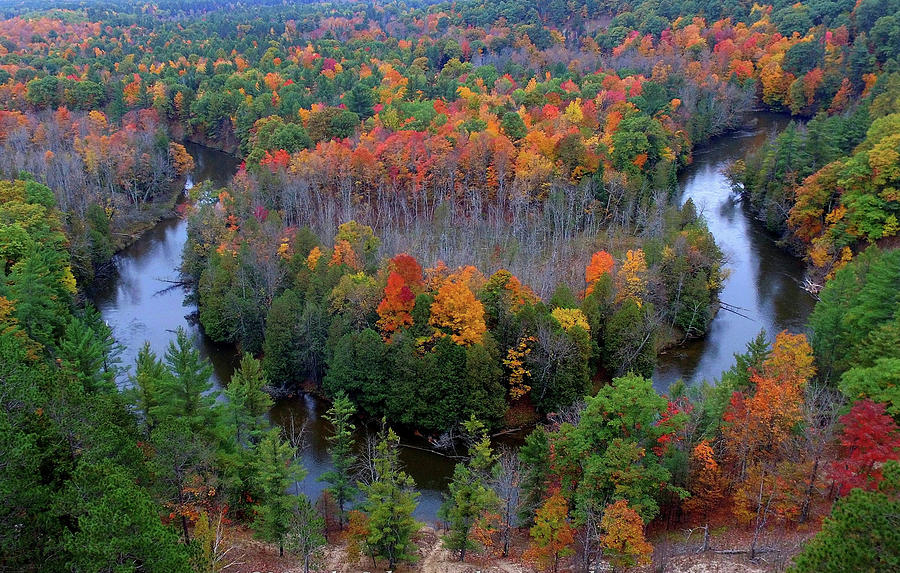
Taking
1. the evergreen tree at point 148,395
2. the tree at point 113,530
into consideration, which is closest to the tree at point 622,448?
the tree at point 113,530

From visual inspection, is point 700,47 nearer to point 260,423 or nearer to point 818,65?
point 818,65

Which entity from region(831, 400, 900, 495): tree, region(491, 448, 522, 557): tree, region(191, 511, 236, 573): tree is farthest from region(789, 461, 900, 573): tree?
region(191, 511, 236, 573): tree

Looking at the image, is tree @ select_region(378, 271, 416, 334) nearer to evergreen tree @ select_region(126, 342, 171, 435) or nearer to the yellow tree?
evergreen tree @ select_region(126, 342, 171, 435)

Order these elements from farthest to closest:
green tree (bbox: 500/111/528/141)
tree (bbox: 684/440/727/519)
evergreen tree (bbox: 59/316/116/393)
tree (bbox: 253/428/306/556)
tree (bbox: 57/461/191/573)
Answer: green tree (bbox: 500/111/528/141)
evergreen tree (bbox: 59/316/116/393)
tree (bbox: 684/440/727/519)
tree (bbox: 253/428/306/556)
tree (bbox: 57/461/191/573)

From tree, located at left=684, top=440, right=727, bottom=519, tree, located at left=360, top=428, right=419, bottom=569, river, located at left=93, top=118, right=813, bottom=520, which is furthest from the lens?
river, located at left=93, top=118, right=813, bottom=520

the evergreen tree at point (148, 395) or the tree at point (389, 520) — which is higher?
the evergreen tree at point (148, 395)

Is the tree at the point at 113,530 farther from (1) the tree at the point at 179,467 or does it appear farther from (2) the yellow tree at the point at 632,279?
(2) the yellow tree at the point at 632,279
